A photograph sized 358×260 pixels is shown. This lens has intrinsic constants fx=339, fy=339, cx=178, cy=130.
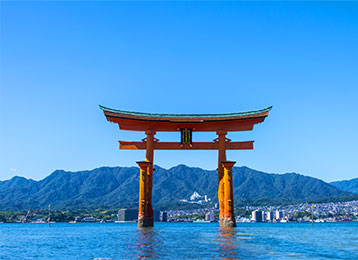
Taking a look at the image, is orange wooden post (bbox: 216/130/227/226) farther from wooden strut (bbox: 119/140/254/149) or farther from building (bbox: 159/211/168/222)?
building (bbox: 159/211/168/222)

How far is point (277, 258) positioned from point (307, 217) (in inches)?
3960

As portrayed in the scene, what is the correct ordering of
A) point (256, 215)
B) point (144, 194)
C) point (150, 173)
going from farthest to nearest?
point (256, 215), point (150, 173), point (144, 194)

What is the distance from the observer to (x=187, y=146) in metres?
27.8

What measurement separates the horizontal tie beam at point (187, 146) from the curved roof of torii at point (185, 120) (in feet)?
3.86

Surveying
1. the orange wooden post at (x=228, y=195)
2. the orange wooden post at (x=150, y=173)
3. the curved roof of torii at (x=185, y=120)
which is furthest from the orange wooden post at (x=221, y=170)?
the orange wooden post at (x=150, y=173)

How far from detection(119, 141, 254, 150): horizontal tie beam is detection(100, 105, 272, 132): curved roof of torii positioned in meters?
1.18

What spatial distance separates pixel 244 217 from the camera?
112812 mm

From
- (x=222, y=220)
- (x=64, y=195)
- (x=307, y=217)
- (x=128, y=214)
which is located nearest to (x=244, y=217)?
(x=307, y=217)

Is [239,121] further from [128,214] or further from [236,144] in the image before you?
[128,214]

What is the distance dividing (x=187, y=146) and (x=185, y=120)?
2.35 m

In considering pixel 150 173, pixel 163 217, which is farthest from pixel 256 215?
pixel 150 173

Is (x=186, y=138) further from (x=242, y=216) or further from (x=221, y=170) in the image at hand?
(x=242, y=216)

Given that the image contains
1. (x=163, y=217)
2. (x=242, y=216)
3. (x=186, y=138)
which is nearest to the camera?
(x=186, y=138)

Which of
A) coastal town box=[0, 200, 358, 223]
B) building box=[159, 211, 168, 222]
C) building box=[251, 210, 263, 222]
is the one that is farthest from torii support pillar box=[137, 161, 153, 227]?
building box=[251, 210, 263, 222]
